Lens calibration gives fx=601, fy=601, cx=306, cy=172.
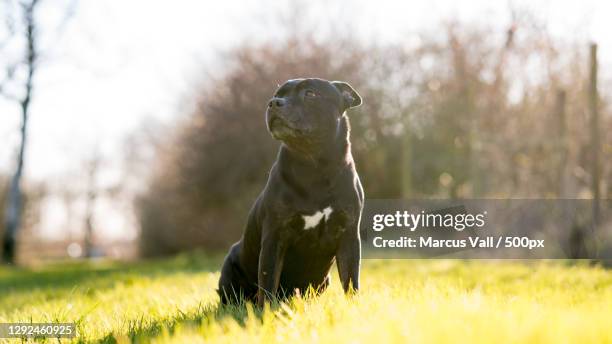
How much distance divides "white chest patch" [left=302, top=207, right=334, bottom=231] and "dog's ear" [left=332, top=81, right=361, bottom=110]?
827 millimetres

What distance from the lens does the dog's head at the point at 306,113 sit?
3885 millimetres

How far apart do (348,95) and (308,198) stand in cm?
91

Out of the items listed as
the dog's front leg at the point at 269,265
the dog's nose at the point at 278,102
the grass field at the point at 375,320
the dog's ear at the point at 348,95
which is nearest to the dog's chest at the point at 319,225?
the dog's front leg at the point at 269,265

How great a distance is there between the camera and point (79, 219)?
43062 millimetres

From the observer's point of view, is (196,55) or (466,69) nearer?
(466,69)

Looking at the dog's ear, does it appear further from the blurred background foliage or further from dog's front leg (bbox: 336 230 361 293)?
the blurred background foliage

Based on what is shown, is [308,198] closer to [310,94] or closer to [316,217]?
[316,217]

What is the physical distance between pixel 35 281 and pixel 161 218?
12854 millimetres

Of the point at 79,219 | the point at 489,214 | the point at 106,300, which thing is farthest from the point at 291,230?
the point at 79,219

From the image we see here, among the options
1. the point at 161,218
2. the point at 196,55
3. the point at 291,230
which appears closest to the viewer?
the point at 291,230

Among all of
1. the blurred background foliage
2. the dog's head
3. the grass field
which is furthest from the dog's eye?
the blurred background foliage

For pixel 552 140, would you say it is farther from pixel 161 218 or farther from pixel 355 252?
pixel 161 218

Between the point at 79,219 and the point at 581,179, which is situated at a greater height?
the point at 581,179

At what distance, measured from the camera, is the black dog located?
3805mm
